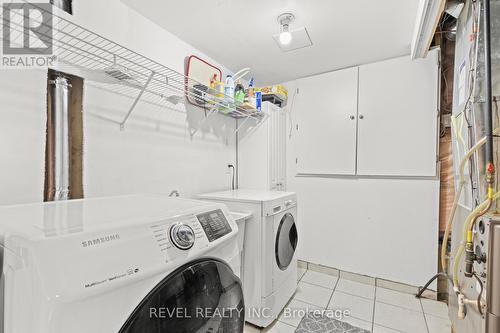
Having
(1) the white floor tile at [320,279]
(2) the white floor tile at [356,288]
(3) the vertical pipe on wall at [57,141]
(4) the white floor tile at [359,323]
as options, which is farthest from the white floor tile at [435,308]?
(3) the vertical pipe on wall at [57,141]

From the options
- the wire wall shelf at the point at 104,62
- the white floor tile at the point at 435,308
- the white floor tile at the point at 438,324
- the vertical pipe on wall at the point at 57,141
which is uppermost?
the wire wall shelf at the point at 104,62

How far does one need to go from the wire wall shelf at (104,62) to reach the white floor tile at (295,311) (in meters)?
1.76

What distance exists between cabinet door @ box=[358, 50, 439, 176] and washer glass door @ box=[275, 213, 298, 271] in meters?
1.01

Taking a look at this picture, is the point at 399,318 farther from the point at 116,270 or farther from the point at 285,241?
the point at 116,270

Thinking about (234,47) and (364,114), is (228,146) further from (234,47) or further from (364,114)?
(364,114)

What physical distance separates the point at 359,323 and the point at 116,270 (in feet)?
6.60

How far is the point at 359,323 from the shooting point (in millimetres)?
1884

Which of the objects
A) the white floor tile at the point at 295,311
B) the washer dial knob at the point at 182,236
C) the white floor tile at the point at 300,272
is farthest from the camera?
the white floor tile at the point at 300,272

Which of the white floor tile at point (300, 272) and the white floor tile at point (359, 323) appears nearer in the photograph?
the white floor tile at point (359, 323)

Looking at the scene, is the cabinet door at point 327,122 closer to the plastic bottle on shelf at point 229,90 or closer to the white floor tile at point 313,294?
the plastic bottle on shelf at point 229,90

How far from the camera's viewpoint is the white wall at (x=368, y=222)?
224 centimetres

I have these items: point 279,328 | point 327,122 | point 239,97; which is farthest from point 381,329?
point 239,97

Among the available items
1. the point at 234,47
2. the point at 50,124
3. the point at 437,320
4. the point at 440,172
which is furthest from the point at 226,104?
the point at 437,320

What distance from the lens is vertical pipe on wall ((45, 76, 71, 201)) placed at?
1.16 meters
